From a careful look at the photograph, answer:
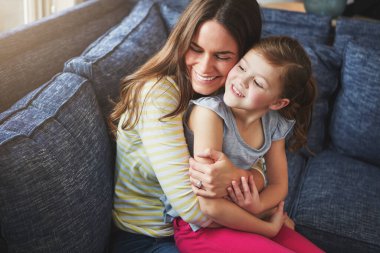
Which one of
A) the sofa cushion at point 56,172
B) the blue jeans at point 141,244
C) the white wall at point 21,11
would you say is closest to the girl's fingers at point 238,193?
the blue jeans at point 141,244

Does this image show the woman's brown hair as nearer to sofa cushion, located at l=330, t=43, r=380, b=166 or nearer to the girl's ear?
the girl's ear

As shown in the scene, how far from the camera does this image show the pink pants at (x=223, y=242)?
45.4 inches

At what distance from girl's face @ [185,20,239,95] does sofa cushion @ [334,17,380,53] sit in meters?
1.00

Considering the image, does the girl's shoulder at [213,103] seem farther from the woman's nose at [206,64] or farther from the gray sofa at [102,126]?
the gray sofa at [102,126]

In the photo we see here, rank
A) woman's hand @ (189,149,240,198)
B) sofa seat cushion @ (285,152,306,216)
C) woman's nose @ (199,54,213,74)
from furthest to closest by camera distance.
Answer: sofa seat cushion @ (285,152,306,216) < woman's nose @ (199,54,213,74) < woman's hand @ (189,149,240,198)

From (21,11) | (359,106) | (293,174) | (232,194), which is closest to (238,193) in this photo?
(232,194)

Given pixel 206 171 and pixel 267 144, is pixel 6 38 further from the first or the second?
pixel 267 144

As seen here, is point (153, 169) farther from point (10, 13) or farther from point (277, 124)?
point (10, 13)

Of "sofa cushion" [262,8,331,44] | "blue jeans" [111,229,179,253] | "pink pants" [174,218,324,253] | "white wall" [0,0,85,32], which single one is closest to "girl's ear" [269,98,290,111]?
"pink pants" [174,218,324,253]

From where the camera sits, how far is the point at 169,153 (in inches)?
45.0

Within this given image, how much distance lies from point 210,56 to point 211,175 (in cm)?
33

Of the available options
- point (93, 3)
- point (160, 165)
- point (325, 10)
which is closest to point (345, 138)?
point (325, 10)

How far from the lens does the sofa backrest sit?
4.36ft

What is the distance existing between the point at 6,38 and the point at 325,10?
167cm
